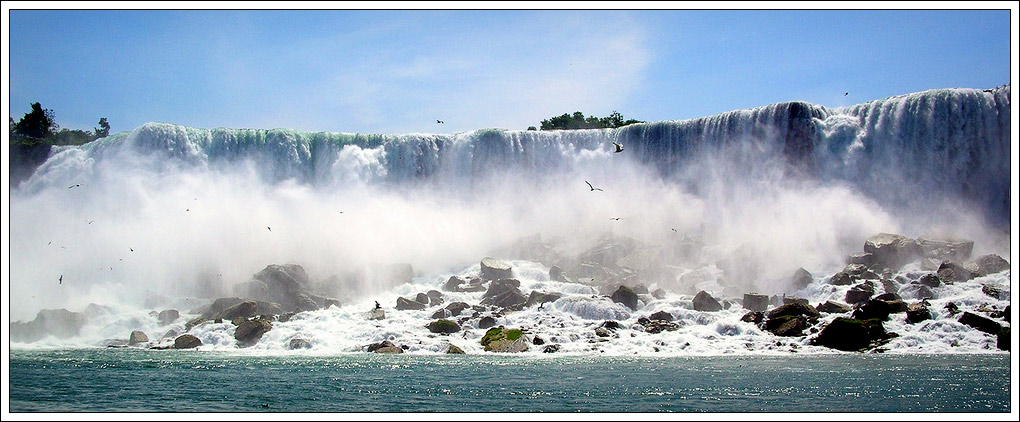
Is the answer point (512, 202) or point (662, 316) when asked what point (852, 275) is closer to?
point (662, 316)

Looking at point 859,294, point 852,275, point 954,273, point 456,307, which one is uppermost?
point 954,273

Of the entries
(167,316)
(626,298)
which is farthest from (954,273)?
(167,316)

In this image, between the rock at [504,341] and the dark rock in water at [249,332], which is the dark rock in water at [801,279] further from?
the dark rock in water at [249,332]

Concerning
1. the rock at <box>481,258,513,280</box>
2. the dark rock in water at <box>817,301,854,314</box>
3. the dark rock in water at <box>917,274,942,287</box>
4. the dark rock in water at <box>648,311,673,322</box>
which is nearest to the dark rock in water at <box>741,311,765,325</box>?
the dark rock in water at <box>817,301,854,314</box>

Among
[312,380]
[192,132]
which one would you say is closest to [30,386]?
[312,380]

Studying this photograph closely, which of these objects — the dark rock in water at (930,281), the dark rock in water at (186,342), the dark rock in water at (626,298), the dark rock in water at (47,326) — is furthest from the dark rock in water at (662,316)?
the dark rock in water at (47,326)

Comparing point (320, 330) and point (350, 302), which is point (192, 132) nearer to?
point (350, 302)
